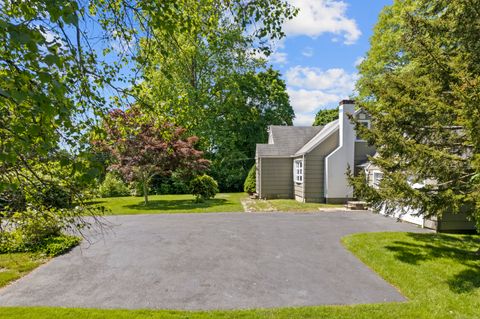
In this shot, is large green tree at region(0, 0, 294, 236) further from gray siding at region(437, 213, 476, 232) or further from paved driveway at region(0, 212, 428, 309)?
gray siding at region(437, 213, 476, 232)

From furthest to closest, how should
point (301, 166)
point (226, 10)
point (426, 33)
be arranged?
1. point (301, 166)
2. point (426, 33)
3. point (226, 10)

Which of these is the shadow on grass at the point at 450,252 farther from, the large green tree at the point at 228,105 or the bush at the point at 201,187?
the bush at the point at 201,187

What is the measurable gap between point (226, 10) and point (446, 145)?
7937 mm

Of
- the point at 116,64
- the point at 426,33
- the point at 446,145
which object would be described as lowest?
the point at 446,145

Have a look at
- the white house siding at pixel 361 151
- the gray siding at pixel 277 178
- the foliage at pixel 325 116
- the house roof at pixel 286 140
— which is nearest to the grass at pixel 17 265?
the gray siding at pixel 277 178

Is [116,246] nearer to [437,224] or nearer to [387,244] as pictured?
[387,244]

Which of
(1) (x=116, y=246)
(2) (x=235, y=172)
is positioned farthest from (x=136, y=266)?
(2) (x=235, y=172)

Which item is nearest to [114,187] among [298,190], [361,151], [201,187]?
[201,187]

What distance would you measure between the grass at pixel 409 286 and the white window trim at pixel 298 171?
9.44 metres

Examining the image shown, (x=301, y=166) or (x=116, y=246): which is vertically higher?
(x=301, y=166)

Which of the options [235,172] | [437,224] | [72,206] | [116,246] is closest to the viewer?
[72,206]

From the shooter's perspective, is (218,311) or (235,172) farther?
(235,172)

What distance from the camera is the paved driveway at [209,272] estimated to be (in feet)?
20.7

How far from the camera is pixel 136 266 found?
26.9 ft
